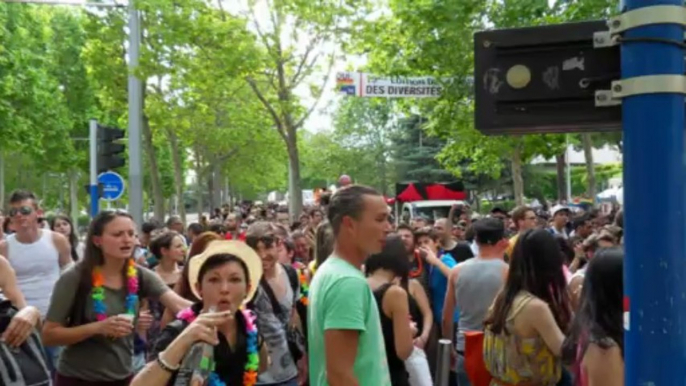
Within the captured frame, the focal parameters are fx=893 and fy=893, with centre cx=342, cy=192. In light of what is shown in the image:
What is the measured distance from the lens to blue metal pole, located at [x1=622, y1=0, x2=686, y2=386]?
3.12 meters

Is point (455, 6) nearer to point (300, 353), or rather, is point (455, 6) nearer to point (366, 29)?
point (366, 29)

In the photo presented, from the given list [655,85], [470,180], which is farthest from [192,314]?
[470,180]

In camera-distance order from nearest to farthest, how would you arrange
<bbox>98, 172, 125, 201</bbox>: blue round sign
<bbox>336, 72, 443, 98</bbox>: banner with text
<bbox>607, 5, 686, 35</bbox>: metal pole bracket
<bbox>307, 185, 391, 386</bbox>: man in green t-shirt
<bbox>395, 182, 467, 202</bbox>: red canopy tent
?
<bbox>607, 5, 686, 35</bbox>: metal pole bracket → <bbox>307, 185, 391, 386</bbox>: man in green t-shirt → <bbox>98, 172, 125, 201</bbox>: blue round sign → <bbox>336, 72, 443, 98</bbox>: banner with text → <bbox>395, 182, 467, 202</bbox>: red canopy tent

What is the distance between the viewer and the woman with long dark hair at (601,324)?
370cm

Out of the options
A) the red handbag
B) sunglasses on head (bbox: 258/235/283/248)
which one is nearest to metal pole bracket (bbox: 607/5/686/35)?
the red handbag

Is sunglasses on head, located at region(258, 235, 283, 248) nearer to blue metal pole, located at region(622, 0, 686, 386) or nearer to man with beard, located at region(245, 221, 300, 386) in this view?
man with beard, located at region(245, 221, 300, 386)

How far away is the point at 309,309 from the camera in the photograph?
13.3ft

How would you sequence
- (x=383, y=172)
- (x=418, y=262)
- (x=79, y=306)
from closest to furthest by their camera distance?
(x=79, y=306) → (x=418, y=262) → (x=383, y=172)

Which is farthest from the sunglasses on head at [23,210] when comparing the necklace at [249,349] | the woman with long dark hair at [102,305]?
the necklace at [249,349]

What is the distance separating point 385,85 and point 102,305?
38.9 ft

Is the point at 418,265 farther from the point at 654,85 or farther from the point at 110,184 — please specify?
the point at 110,184

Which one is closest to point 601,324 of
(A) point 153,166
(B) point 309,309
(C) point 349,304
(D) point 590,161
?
Result: (C) point 349,304

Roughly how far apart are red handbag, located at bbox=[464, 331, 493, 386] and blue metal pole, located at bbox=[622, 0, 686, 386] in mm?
1941

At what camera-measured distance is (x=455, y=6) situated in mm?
15742
